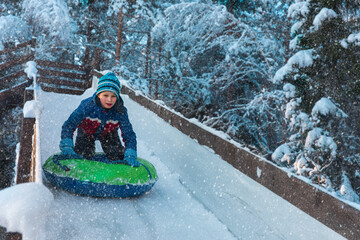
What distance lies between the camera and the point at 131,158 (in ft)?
11.5

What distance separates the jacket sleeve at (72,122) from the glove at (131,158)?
0.58 metres

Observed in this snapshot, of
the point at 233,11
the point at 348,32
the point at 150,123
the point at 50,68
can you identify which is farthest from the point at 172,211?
the point at 233,11

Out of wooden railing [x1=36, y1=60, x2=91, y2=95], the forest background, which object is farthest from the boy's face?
wooden railing [x1=36, y1=60, x2=91, y2=95]

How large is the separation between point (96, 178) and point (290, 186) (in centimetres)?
168

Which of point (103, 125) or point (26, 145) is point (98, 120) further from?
point (26, 145)

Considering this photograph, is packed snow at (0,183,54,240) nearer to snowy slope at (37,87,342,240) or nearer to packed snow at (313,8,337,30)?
snowy slope at (37,87,342,240)

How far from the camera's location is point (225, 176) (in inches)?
128

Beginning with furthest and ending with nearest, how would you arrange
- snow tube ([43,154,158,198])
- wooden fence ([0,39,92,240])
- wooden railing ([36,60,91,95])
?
wooden railing ([36,60,91,95])
wooden fence ([0,39,92,240])
snow tube ([43,154,158,198])

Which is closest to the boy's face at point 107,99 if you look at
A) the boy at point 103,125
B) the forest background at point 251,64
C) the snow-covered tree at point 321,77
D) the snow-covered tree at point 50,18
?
the boy at point 103,125

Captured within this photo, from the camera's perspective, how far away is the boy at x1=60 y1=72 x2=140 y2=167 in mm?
3488

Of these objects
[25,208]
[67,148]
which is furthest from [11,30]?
[25,208]

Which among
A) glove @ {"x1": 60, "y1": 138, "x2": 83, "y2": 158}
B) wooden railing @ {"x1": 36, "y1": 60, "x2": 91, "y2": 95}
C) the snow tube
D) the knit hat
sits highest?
the knit hat

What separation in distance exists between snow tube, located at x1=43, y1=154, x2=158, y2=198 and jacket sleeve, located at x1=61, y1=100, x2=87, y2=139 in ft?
0.79

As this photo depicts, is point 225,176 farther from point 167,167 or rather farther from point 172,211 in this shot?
point 167,167
